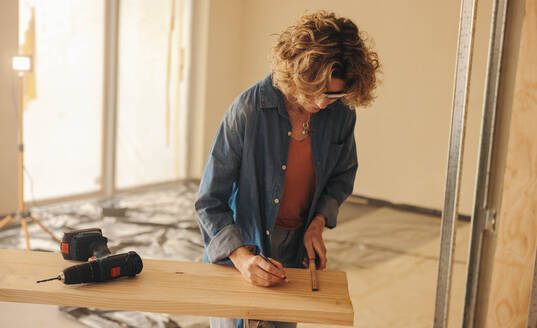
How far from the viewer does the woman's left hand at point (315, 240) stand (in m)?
1.15

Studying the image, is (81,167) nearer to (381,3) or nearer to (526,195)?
(381,3)

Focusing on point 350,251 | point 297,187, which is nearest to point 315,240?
point 297,187

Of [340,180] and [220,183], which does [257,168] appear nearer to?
[220,183]

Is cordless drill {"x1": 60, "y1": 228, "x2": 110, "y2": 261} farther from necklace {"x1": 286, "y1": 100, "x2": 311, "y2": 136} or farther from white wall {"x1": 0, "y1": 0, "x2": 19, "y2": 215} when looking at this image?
white wall {"x1": 0, "y1": 0, "x2": 19, "y2": 215}

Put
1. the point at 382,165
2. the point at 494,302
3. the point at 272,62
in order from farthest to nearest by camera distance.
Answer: the point at 382,165
the point at 494,302
the point at 272,62

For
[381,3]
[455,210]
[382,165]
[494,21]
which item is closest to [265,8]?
[381,3]

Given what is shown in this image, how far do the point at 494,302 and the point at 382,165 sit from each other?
0.82 meters

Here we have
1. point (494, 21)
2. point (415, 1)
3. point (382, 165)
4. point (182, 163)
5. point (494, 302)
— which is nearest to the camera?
point (494, 21)

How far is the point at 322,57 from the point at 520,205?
2.89ft

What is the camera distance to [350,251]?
9.53 feet

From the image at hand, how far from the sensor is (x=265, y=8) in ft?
7.41

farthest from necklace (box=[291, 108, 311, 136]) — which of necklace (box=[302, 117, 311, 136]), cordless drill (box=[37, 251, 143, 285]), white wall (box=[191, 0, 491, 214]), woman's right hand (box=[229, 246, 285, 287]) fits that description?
white wall (box=[191, 0, 491, 214])

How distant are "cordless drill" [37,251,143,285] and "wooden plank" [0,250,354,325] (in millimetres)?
17

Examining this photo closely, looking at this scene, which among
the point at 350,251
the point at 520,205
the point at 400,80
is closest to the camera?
the point at 520,205
